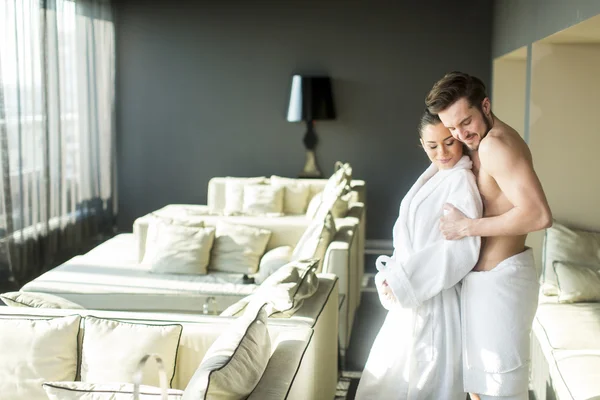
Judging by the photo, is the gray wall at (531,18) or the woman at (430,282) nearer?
the woman at (430,282)

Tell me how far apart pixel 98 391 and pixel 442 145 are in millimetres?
1404

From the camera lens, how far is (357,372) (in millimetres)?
4590

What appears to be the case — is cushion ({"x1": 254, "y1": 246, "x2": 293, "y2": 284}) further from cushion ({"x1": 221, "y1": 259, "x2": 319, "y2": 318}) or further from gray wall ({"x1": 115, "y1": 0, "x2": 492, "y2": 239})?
gray wall ({"x1": 115, "y1": 0, "x2": 492, "y2": 239})

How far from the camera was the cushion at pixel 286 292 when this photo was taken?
2.98 meters

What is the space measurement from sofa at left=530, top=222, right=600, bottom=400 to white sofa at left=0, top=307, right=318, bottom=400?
104 cm

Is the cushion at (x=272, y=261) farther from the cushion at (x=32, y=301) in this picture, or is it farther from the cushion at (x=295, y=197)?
the cushion at (x=32, y=301)

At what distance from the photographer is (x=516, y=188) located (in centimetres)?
258

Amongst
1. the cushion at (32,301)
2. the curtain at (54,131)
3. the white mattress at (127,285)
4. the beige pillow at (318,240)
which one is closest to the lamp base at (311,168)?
the curtain at (54,131)

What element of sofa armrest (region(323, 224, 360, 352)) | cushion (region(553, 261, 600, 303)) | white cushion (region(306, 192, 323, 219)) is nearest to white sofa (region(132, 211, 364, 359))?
sofa armrest (region(323, 224, 360, 352))

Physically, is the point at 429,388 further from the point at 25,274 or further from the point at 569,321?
the point at 25,274

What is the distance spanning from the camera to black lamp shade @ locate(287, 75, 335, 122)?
26.3ft

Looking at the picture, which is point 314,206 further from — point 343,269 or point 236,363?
point 236,363

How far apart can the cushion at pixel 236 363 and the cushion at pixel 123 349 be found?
0.29m

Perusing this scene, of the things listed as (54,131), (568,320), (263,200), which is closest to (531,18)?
(568,320)
